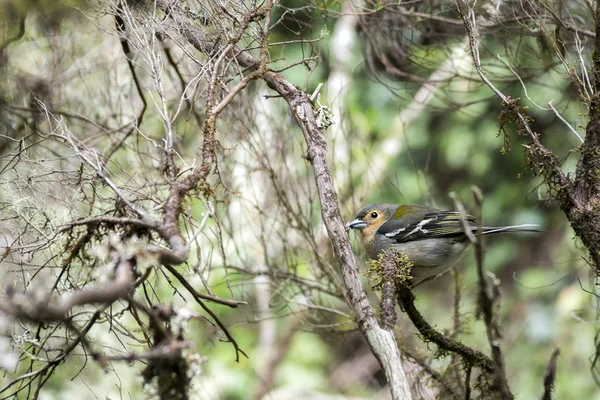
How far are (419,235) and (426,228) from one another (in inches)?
2.7

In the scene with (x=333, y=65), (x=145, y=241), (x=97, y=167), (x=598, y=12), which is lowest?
(x=145, y=241)

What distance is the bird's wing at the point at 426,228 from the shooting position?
14.0ft

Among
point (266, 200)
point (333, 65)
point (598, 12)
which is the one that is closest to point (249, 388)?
point (266, 200)

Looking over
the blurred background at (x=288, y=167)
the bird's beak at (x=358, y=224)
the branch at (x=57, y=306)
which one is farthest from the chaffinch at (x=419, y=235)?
the branch at (x=57, y=306)

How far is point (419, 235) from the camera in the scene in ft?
14.2

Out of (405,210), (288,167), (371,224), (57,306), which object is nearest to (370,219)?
(371,224)

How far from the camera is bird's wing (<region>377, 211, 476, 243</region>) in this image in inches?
169

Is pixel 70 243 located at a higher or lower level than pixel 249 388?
lower

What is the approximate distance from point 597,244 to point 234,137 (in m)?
2.28

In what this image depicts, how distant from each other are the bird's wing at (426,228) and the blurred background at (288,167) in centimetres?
31

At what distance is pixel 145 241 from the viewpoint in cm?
251

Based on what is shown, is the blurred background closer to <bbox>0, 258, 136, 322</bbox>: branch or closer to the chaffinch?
the chaffinch

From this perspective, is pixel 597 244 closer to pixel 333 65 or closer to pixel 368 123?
pixel 333 65

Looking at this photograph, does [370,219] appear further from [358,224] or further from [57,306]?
[57,306]
